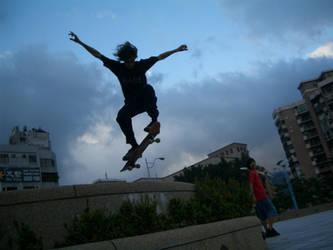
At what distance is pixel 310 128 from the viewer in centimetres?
7944

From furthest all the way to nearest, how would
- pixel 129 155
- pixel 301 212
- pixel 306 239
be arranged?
1. pixel 301 212
2. pixel 129 155
3. pixel 306 239

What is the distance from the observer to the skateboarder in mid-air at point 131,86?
7.85 m

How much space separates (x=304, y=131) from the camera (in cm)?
8050

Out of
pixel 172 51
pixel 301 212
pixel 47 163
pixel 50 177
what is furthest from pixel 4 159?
pixel 172 51

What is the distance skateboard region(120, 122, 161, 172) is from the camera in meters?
7.84

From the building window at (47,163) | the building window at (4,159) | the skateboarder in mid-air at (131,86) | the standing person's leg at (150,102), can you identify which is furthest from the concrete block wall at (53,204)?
the building window at (47,163)

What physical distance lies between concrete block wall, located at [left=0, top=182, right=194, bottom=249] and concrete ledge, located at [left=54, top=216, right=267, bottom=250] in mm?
1404

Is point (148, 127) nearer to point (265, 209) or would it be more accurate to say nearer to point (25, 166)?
point (265, 209)

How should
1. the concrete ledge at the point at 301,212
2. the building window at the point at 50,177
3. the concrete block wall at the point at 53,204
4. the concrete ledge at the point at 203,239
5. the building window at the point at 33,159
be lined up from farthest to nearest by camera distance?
1. the building window at the point at 50,177
2. the building window at the point at 33,159
3. the concrete ledge at the point at 301,212
4. the concrete block wall at the point at 53,204
5. the concrete ledge at the point at 203,239

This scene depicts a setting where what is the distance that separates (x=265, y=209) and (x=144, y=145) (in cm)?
342

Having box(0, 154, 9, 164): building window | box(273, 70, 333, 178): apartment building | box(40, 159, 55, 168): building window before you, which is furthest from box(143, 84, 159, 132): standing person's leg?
box(273, 70, 333, 178): apartment building

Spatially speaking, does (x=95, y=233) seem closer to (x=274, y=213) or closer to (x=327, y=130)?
(x=274, y=213)

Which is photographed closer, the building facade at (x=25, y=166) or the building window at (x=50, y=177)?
the building facade at (x=25, y=166)

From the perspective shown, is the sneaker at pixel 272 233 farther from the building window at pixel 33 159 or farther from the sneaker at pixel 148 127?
the building window at pixel 33 159
